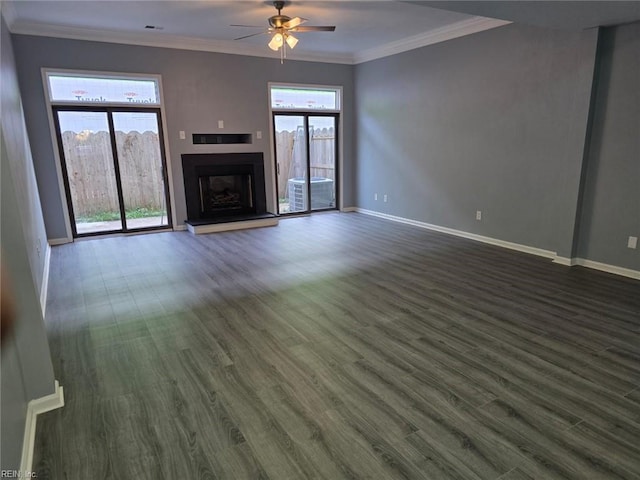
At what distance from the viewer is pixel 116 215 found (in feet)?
20.5

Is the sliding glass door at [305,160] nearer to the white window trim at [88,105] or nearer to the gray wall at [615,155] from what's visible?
the white window trim at [88,105]

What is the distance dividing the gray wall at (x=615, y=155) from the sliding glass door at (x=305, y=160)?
460 centimetres

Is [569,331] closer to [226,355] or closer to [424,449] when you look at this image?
[424,449]

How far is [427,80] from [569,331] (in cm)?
446

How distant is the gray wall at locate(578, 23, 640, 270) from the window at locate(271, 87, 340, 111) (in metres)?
4.58

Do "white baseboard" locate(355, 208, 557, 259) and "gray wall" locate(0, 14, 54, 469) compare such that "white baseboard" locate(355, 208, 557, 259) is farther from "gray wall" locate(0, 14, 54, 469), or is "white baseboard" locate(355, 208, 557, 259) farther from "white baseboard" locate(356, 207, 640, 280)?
"gray wall" locate(0, 14, 54, 469)

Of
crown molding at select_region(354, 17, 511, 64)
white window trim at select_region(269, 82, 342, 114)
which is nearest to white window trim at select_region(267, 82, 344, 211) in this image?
white window trim at select_region(269, 82, 342, 114)

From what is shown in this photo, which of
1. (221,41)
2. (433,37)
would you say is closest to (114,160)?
(221,41)

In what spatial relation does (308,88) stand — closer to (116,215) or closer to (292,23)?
(292,23)

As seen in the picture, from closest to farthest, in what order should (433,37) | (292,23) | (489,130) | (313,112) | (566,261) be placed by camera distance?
1. (292,23)
2. (566,261)
3. (489,130)
4. (433,37)
5. (313,112)

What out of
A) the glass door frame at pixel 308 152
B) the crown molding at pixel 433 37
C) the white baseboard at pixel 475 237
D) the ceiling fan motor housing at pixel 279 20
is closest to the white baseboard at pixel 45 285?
the ceiling fan motor housing at pixel 279 20

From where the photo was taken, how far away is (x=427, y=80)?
6094 mm

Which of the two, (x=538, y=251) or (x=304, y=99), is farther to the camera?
(x=304, y=99)

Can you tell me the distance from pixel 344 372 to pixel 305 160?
573cm
